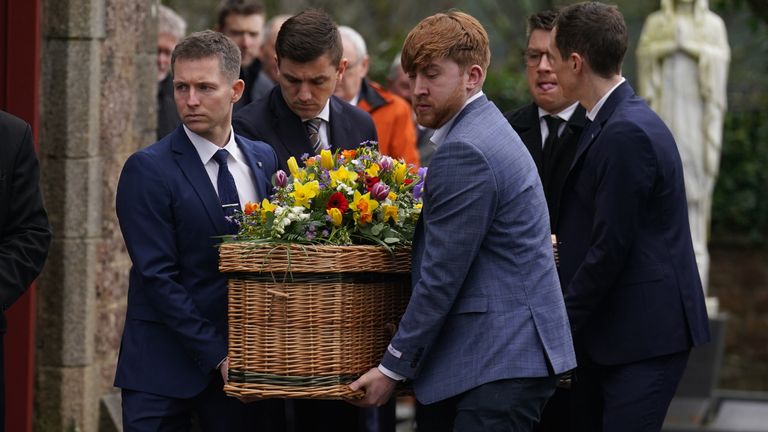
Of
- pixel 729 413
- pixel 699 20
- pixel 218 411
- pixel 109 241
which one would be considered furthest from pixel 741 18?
pixel 218 411

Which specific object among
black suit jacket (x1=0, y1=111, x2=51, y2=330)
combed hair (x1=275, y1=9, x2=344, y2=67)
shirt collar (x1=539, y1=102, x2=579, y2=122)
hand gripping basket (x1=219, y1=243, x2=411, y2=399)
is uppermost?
combed hair (x1=275, y1=9, x2=344, y2=67)

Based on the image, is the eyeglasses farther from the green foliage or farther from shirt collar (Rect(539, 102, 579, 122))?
the green foliage

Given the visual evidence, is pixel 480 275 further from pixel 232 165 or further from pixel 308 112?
pixel 308 112

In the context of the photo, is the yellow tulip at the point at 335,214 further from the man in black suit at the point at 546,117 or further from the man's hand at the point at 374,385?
the man in black suit at the point at 546,117

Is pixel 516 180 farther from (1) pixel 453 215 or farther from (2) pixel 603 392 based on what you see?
(2) pixel 603 392

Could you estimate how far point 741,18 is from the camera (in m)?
22.5

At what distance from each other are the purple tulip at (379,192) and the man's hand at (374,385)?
0.63 meters

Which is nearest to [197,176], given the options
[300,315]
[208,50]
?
[208,50]

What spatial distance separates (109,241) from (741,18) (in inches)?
635

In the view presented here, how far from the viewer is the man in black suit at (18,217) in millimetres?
5388

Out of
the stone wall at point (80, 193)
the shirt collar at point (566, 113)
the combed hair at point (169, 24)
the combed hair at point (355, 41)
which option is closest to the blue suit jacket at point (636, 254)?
the shirt collar at point (566, 113)

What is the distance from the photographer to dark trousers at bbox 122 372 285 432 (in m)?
5.63

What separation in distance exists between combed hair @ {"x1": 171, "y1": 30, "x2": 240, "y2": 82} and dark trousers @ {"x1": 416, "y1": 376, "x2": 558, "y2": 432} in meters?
1.59

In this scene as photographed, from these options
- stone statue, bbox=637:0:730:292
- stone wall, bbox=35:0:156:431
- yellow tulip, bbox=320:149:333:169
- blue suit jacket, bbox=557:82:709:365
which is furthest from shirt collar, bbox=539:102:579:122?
stone statue, bbox=637:0:730:292
